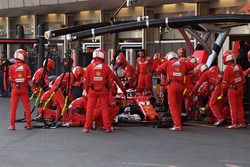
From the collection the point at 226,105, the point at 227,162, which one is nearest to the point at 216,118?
the point at 226,105

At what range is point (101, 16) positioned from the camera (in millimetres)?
29109

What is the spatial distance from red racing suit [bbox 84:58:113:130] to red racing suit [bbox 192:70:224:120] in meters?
2.70

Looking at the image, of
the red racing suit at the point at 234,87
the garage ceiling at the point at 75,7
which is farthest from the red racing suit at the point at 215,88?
the garage ceiling at the point at 75,7

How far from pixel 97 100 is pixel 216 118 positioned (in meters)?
3.34

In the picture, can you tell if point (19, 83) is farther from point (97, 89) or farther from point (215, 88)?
point (215, 88)

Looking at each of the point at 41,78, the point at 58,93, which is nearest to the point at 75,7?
the point at 41,78

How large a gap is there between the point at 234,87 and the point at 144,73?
19.3ft

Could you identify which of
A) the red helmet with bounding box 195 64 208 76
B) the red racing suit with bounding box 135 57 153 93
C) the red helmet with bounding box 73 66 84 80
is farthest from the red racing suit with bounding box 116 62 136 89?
the red helmet with bounding box 73 66 84 80

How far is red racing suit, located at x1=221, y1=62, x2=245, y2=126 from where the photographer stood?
12.2 m

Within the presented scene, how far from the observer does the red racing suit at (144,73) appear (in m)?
17.7

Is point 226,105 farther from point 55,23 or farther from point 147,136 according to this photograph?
point 55,23

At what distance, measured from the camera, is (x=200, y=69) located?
13.6 metres

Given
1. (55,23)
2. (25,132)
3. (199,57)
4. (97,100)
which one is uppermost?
(55,23)

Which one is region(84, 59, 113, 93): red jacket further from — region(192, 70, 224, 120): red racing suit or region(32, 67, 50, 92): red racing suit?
region(192, 70, 224, 120): red racing suit
